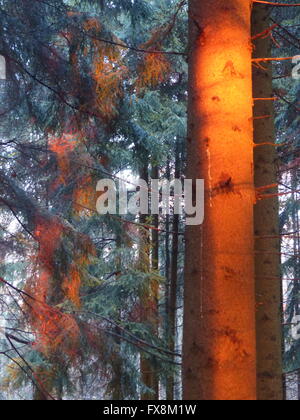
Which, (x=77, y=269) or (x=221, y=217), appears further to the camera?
(x=77, y=269)

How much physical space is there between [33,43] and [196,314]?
3560mm

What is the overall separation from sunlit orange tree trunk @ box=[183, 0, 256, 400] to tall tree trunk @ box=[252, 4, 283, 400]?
123cm

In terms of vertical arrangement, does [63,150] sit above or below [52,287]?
above

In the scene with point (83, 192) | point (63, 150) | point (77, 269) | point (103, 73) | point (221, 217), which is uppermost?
point (103, 73)

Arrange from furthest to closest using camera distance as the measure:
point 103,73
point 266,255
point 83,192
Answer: point 83,192 → point 103,73 → point 266,255

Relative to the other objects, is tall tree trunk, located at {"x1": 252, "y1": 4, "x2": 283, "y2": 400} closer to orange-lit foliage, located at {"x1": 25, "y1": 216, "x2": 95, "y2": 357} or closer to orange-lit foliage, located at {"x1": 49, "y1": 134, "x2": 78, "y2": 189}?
orange-lit foliage, located at {"x1": 25, "y1": 216, "x2": 95, "y2": 357}

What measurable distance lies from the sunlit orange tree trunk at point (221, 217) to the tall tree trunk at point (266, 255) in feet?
4.05

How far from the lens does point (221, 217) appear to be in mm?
2221

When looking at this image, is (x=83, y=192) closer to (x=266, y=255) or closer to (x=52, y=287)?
(x=52, y=287)

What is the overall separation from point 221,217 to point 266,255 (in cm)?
163

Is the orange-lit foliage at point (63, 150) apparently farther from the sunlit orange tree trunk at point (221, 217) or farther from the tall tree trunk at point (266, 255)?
the sunlit orange tree trunk at point (221, 217)

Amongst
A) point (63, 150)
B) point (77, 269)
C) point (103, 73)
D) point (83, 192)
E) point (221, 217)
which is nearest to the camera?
point (221, 217)

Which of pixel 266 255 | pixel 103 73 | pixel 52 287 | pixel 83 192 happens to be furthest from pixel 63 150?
pixel 266 255
